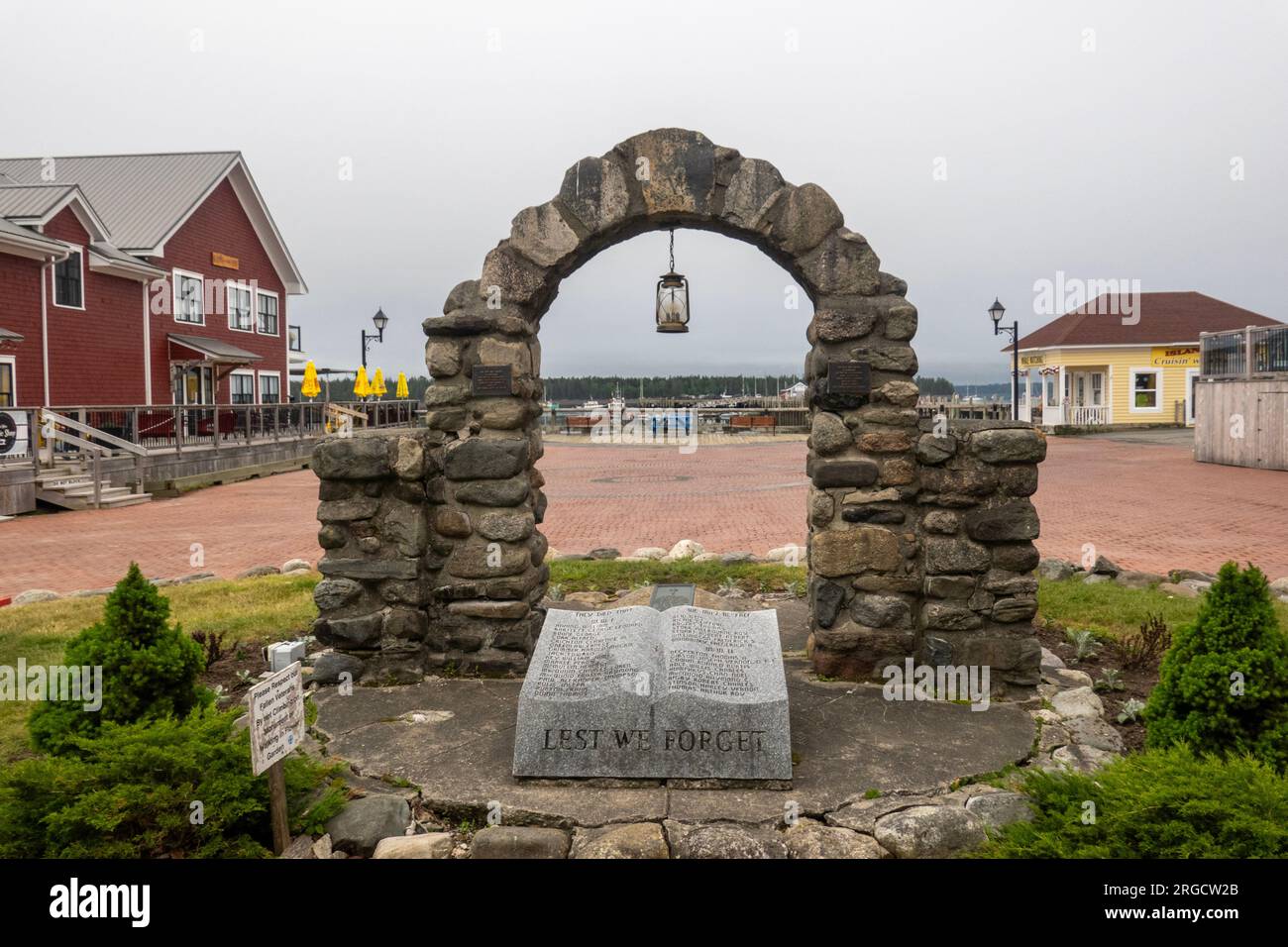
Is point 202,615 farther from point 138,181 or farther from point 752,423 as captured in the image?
point 752,423

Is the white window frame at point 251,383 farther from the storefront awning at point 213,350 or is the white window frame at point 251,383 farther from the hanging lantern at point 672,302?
the hanging lantern at point 672,302

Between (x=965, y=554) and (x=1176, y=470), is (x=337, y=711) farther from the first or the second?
(x=1176, y=470)

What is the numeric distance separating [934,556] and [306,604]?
21.2 feet

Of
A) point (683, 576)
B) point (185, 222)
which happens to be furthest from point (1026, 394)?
point (683, 576)

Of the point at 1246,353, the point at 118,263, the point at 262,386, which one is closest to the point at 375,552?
the point at 118,263

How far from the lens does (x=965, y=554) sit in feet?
20.3

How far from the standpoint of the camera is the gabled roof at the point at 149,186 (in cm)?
2817

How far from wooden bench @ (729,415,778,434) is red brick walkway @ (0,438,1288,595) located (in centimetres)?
1538

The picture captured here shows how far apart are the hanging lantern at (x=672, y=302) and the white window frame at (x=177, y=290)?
86.9ft

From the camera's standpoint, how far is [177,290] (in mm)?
28766

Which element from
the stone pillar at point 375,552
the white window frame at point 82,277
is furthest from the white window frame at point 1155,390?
the stone pillar at point 375,552

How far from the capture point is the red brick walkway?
12.6m

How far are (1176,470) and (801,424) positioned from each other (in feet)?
64.9
